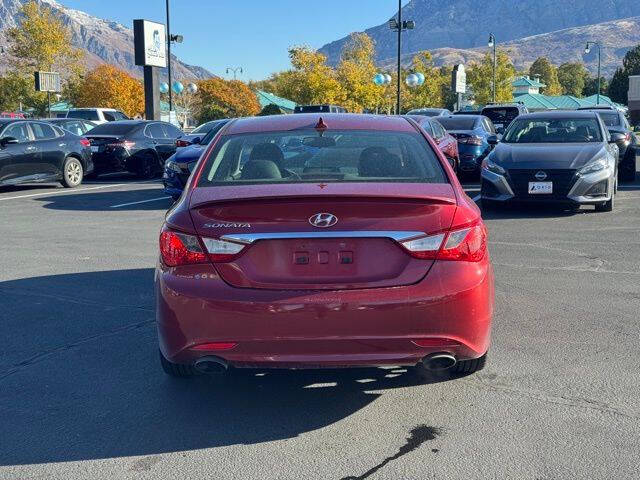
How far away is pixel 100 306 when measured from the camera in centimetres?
619

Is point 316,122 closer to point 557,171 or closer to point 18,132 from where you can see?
point 557,171

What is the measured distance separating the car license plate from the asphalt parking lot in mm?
3980

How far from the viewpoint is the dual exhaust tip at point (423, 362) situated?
12.2ft

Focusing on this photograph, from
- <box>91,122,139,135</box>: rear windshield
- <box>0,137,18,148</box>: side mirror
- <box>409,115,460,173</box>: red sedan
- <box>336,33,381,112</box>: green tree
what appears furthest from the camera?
<box>336,33,381,112</box>: green tree

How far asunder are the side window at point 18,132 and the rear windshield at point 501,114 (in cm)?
1543

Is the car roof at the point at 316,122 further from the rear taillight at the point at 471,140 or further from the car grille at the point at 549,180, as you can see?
the rear taillight at the point at 471,140

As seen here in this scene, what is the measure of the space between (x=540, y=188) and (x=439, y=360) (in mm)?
7542

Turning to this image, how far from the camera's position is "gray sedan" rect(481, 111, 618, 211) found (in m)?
10.7

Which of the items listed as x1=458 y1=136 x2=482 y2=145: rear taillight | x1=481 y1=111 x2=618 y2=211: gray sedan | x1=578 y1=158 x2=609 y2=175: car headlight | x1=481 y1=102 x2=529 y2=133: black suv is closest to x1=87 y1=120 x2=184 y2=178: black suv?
x1=458 y1=136 x2=482 y2=145: rear taillight

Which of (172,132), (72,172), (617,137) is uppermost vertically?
(172,132)

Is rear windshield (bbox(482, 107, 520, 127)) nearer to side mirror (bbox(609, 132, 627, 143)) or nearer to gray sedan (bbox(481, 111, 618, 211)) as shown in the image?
side mirror (bbox(609, 132, 627, 143))

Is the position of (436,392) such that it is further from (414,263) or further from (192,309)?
(192,309)

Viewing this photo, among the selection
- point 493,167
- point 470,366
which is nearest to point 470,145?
point 493,167

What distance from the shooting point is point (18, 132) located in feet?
51.8
